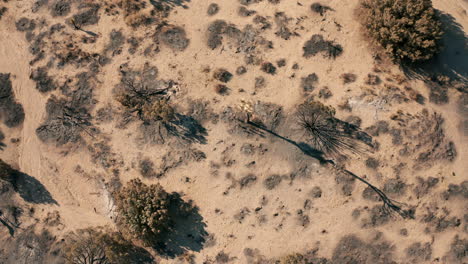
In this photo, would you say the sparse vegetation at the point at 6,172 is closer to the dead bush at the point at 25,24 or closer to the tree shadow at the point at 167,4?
the dead bush at the point at 25,24

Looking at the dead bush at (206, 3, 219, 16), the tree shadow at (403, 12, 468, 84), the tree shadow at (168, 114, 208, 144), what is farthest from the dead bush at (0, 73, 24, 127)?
the tree shadow at (403, 12, 468, 84)

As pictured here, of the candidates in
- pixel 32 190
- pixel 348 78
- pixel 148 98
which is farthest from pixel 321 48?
pixel 32 190

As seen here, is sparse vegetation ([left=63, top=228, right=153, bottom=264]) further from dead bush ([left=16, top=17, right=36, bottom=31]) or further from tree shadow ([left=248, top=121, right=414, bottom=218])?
dead bush ([left=16, top=17, right=36, bottom=31])

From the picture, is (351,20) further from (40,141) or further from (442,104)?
(40,141)

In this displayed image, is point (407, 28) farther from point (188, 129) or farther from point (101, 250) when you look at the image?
point (101, 250)

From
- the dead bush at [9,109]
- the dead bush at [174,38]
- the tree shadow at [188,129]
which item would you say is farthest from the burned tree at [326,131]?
the dead bush at [9,109]

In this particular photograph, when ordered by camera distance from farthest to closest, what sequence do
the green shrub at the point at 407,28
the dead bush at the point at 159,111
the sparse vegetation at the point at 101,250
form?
the dead bush at the point at 159,111 → the sparse vegetation at the point at 101,250 → the green shrub at the point at 407,28

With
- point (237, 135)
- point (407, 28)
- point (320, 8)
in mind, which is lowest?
point (237, 135)
